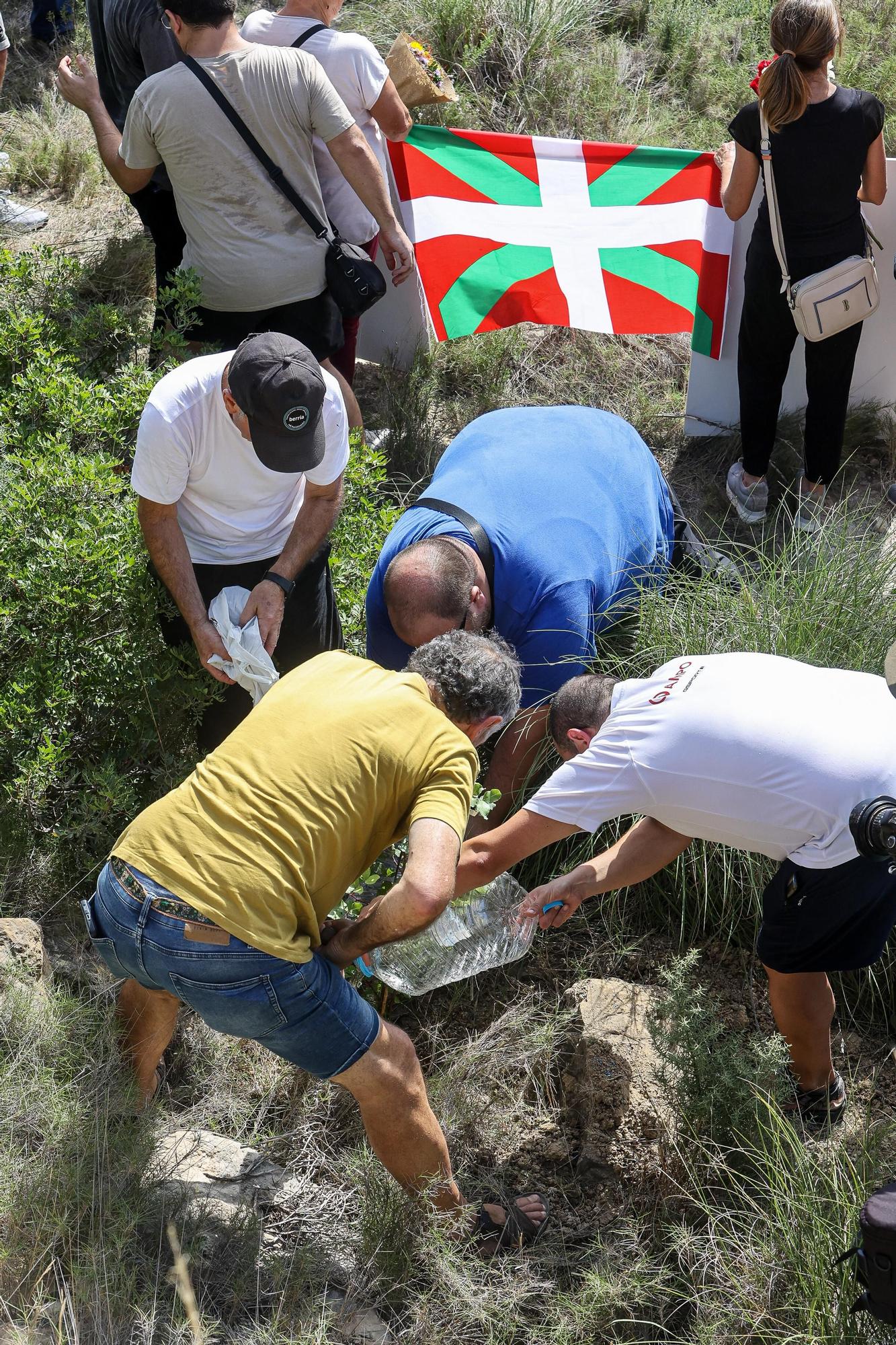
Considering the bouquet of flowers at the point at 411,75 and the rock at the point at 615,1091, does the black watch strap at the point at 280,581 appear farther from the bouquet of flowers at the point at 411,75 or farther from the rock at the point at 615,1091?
the bouquet of flowers at the point at 411,75

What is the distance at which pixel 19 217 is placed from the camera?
616 cm

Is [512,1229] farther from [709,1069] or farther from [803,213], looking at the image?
[803,213]

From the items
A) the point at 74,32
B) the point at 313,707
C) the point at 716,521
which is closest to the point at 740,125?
the point at 716,521

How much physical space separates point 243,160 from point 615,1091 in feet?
10.2

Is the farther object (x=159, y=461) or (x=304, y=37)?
(x=304, y=37)

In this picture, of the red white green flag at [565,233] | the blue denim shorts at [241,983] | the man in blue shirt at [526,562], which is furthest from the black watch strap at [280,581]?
the red white green flag at [565,233]

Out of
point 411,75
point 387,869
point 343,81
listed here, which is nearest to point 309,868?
point 387,869

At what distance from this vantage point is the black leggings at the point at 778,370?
479 centimetres

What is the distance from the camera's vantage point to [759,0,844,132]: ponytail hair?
13.4 ft

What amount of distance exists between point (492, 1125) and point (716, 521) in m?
3.24

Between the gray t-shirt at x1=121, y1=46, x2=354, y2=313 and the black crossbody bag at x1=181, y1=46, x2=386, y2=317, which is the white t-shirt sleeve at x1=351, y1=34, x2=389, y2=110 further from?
the black crossbody bag at x1=181, y1=46, x2=386, y2=317

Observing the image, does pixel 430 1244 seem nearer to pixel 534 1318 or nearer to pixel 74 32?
pixel 534 1318

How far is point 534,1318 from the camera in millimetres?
2602

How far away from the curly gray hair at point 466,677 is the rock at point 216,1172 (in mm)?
1217
